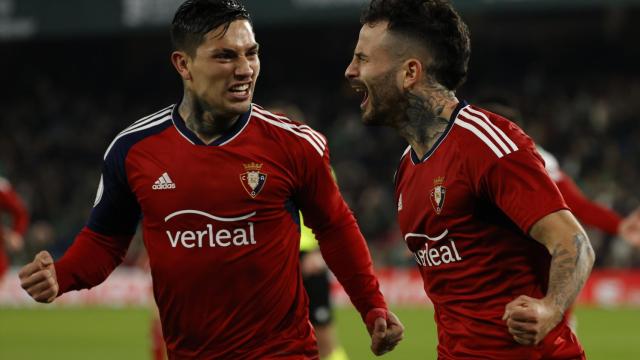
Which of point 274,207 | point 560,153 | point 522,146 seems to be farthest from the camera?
point 560,153

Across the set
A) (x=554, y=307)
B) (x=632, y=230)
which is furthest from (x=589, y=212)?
(x=554, y=307)

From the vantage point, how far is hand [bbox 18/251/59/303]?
13.3ft

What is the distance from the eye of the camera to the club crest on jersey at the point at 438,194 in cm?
359

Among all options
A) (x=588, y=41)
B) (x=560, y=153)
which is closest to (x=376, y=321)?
(x=560, y=153)

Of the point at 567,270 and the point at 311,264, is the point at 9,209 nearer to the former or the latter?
the point at 311,264

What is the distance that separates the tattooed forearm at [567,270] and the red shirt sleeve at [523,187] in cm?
11

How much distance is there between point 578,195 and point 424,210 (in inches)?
130

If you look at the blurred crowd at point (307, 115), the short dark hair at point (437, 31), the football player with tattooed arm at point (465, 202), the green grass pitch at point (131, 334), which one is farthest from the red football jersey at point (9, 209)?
the blurred crowd at point (307, 115)

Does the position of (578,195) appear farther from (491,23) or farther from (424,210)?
(491,23)

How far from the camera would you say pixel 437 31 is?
3.73 metres

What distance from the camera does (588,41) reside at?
2344cm

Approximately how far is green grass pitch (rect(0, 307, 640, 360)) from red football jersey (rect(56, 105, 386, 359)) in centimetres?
725

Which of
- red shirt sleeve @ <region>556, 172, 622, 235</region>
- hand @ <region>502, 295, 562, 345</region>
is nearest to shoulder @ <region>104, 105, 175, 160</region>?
hand @ <region>502, 295, 562, 345</region>

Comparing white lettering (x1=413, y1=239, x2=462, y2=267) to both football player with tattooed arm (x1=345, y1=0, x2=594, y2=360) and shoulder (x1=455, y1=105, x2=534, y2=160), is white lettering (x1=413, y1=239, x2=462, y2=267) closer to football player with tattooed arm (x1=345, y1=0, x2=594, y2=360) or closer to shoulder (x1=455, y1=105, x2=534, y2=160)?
football player with tattooed arm (x1=345, y1=0, x2=594, y2=360)
